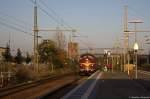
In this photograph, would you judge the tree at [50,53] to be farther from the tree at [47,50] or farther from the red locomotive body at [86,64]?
the red locomotive body at [86,64]

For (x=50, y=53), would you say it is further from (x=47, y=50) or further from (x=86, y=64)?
(x=86, y=64)

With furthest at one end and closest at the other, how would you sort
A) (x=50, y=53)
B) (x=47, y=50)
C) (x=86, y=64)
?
1. (x=50, y=53)
2. (x=47, y=50)
3. (x=86, y=64)

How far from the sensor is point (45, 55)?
7781cm

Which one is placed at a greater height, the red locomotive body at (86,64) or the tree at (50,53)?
the tree at (50,53)

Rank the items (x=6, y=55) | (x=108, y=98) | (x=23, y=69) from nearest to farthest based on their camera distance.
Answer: (x=108, y=98), (x=23, y=69), (x=6, y=55)

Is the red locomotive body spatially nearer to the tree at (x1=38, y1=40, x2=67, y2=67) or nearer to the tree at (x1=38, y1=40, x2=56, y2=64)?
the tree at (x1=38, y1=40, x2=56, y2=64)

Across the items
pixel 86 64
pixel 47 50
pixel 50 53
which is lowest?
pixel 86 64

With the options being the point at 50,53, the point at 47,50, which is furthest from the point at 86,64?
the point at 47,50

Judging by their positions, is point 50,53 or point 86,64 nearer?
point 86,64

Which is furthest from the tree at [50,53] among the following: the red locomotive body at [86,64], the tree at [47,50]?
the red locomotive body at [86,64]

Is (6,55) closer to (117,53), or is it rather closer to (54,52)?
(54,52)

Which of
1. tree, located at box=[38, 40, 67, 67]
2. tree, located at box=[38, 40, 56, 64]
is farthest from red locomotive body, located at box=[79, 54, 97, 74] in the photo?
tree, located at box=[38, 40, 67, 67]

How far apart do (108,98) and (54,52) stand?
192 feet

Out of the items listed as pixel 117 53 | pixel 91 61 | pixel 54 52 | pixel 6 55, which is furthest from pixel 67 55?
pixel 117 53
